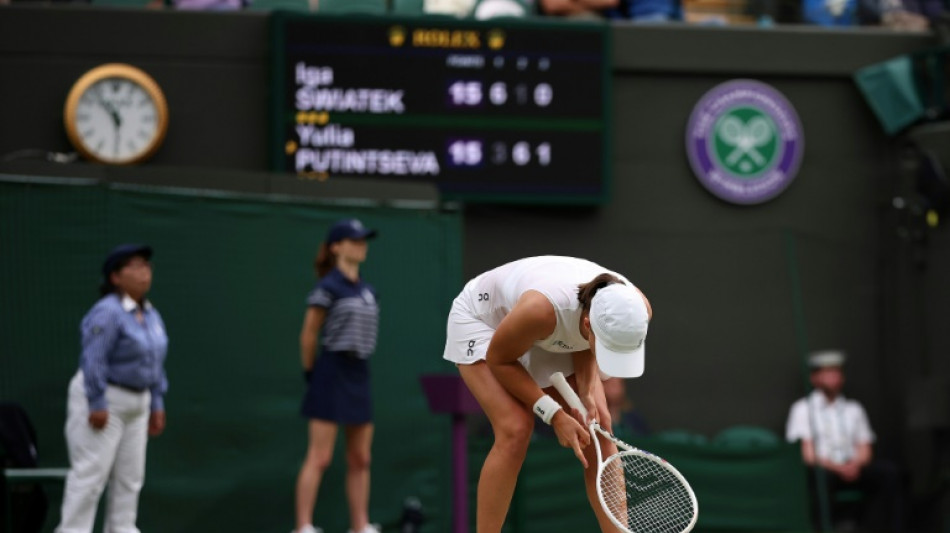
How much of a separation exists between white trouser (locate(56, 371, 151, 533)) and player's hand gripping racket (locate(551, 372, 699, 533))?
10.7 ft

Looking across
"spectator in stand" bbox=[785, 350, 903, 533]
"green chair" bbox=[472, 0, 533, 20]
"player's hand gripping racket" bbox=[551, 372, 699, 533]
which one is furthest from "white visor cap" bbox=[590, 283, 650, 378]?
"green chair" bbox=[472, 0, 533, 20]

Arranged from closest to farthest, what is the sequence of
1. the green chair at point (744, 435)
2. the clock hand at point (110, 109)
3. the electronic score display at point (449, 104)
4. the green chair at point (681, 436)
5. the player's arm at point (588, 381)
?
the player's arm at point (588, 381) < the green chair at point (681, 436) < the electronic score display at point (449, 104) < the clock hand at point (110, 109) < the green chair at point (744, 435)

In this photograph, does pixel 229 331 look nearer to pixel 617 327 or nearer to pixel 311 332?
pixel 311 332

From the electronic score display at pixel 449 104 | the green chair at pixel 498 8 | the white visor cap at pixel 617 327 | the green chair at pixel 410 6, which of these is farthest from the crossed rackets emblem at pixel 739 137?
the white visor cap at pixel 617 327

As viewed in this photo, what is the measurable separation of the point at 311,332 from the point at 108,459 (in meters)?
1.68

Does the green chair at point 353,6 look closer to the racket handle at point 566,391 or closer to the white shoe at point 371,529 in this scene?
the white shoe at point 371,529

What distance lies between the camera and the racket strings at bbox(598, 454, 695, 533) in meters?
6.21

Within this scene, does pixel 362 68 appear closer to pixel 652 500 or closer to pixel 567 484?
pixel 567 484

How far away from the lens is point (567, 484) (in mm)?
11336

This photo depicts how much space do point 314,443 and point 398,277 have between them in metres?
1.71

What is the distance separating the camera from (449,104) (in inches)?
500

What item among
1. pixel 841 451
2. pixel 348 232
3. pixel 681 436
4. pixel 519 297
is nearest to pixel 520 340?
pixel 519 297

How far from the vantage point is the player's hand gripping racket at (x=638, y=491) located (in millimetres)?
6203

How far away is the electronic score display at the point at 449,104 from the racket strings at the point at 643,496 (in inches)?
260
